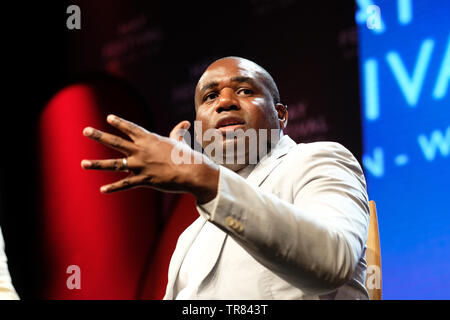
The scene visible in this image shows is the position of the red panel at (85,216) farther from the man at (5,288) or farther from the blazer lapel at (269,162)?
the man at (5,288)

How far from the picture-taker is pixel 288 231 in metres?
0.97

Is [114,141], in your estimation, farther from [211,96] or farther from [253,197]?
[211,96]

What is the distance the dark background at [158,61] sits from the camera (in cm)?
284

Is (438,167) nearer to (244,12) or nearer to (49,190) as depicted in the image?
(244,12)

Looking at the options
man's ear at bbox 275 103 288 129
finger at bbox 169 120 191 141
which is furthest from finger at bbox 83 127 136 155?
man's ear at bbox 275 103 288 129

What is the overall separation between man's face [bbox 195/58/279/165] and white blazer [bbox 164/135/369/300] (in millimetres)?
111

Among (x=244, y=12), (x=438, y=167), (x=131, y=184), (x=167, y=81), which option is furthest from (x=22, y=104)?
(x=131, y=184)

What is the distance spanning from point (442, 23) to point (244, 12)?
112cm

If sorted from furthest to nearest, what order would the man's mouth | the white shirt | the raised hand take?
the man's mouth → the white shirt → the raised hand

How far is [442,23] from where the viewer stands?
98.9 inches

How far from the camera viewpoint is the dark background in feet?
9.33

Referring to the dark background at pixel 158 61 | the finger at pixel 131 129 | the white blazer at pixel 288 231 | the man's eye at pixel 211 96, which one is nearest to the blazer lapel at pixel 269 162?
the white blazer at pixel 288 231

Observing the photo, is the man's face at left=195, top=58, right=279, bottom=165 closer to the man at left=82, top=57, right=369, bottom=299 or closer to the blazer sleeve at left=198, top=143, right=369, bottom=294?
the man at left=82, top=57, right=369, bottom=299

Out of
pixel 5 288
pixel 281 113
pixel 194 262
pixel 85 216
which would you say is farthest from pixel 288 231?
pixel 85 216
